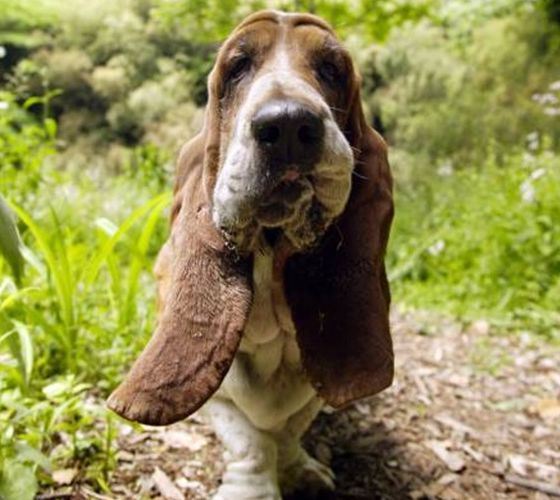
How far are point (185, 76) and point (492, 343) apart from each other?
7.27m

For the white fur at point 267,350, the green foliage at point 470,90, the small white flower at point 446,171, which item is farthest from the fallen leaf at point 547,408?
the green foliage at point 470,90

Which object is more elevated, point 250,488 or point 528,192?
point 250,488

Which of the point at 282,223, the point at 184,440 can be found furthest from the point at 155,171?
the point at 282,223

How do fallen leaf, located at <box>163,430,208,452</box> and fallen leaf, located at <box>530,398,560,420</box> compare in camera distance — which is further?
fallen leaf, located at <box>530,398,560,420</box>

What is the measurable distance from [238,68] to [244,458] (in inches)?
40.8

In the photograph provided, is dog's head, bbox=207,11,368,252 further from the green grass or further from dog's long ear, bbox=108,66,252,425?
the green grass

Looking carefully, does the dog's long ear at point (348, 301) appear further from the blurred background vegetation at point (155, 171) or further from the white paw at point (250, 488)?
the blurred background vegetation at point (155, 171)

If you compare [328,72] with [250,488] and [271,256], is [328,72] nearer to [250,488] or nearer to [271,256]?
[271,256]

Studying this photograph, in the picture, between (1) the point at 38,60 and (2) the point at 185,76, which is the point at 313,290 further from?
(1) the point at 38,60

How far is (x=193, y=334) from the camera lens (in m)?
1.52

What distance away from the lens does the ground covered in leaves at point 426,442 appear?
2082mm

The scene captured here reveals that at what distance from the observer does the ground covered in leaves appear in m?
2.08

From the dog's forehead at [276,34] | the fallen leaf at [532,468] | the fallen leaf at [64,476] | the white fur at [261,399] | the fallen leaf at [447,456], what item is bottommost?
the fallen leaf at [532,468]

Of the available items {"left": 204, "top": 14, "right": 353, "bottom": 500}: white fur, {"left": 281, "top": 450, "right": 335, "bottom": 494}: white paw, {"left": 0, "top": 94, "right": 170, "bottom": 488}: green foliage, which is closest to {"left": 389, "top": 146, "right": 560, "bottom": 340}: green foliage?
{"left": 0, "top": 94, "right": 170, "bottom": 488}: green foliage
